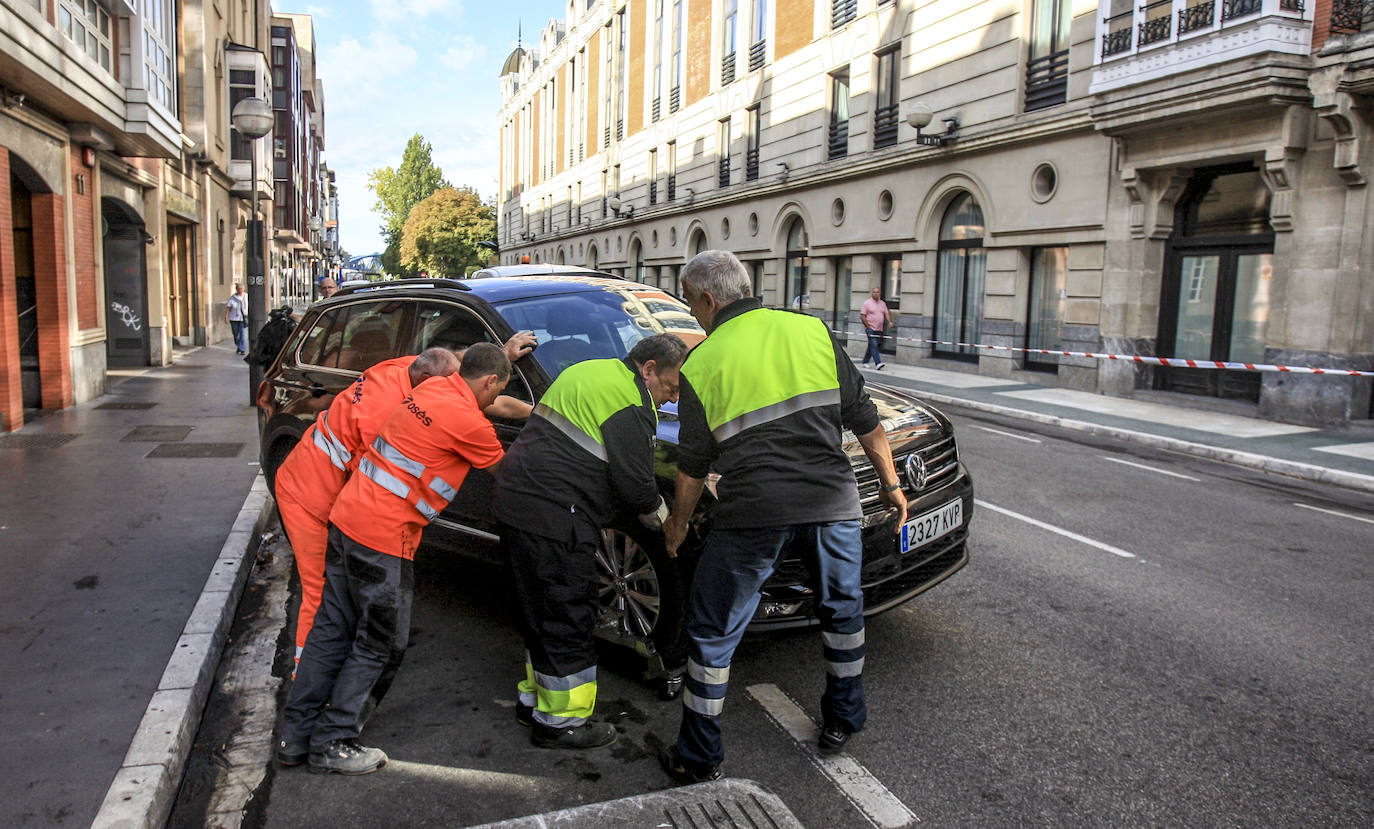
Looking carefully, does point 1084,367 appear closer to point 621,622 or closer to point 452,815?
point 621,622

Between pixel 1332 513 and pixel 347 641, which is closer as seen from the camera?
pixel 347 641

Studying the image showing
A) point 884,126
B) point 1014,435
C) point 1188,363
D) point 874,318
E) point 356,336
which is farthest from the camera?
point 884,126

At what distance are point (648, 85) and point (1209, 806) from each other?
40093 mm

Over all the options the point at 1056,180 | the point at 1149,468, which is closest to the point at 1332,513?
the point at 1149,468

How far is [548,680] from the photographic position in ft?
12.0

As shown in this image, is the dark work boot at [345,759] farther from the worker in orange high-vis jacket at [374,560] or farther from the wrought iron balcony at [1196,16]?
the wrought iron balcony at [1196,16]

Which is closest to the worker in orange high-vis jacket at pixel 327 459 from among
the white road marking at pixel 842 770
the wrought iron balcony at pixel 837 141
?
the white road marking at pixel 842 770

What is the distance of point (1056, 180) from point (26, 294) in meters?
16.8

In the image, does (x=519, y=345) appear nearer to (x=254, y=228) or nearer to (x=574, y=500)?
(x=574, y=500)

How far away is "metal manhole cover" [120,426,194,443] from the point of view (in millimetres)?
10220

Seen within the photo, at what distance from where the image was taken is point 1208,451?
11203 millimetres

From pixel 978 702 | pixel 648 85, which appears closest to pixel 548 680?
pixel 978 702

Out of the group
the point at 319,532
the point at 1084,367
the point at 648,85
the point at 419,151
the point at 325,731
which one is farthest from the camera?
the point at 419,151

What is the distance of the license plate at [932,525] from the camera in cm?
420
